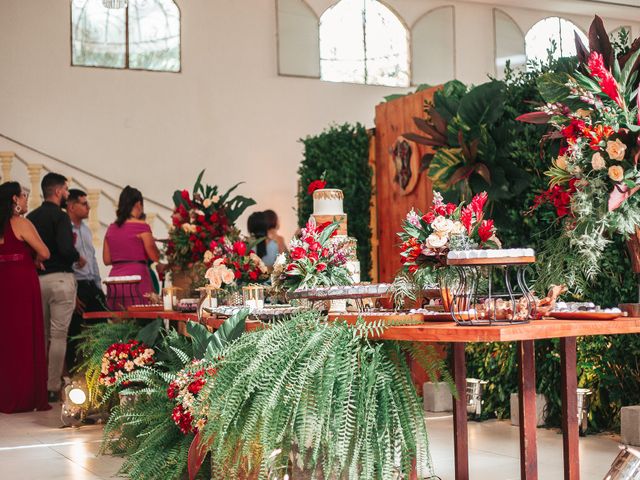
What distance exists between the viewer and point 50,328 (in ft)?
23.8

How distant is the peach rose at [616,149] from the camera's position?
10.3 ft

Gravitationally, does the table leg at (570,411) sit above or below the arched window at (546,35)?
below

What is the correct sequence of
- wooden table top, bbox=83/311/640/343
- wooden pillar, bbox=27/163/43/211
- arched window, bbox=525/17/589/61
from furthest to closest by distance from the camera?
arched window, bbox=525/17/589/61, wooden pillar, bbox=27/163/43/211, wooden table top, bbox=83/311/640/343

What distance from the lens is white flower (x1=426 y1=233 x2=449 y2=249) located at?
312 centimetres

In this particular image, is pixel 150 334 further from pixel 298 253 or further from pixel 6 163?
pixel 6 163

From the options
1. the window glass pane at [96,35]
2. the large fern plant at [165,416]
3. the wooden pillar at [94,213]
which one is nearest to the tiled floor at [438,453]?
the large fern plant at [165,416]

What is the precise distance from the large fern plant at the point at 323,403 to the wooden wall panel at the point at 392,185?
12.6 ft

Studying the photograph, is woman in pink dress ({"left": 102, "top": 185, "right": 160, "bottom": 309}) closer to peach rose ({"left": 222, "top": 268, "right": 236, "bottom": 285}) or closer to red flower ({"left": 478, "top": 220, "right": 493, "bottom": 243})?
peach rose ({"left": 222, "top": 268, "right": 236, "bottom": 285})

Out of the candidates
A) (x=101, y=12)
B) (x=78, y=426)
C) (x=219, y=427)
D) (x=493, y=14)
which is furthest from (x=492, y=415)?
(x=493, y=14)

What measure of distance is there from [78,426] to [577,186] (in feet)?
12.9

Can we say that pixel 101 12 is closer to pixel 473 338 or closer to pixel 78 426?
pixel 78 426

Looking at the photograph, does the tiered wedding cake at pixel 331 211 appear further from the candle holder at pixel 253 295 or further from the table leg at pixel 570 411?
the table leg at pixel 570 411

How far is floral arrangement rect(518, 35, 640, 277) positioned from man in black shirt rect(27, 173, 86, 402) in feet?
15.1

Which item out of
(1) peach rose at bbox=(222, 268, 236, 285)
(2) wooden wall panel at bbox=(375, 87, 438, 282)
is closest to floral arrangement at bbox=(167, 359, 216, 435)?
(1) peach rose at bbox=(222, 268, 236, 285)
